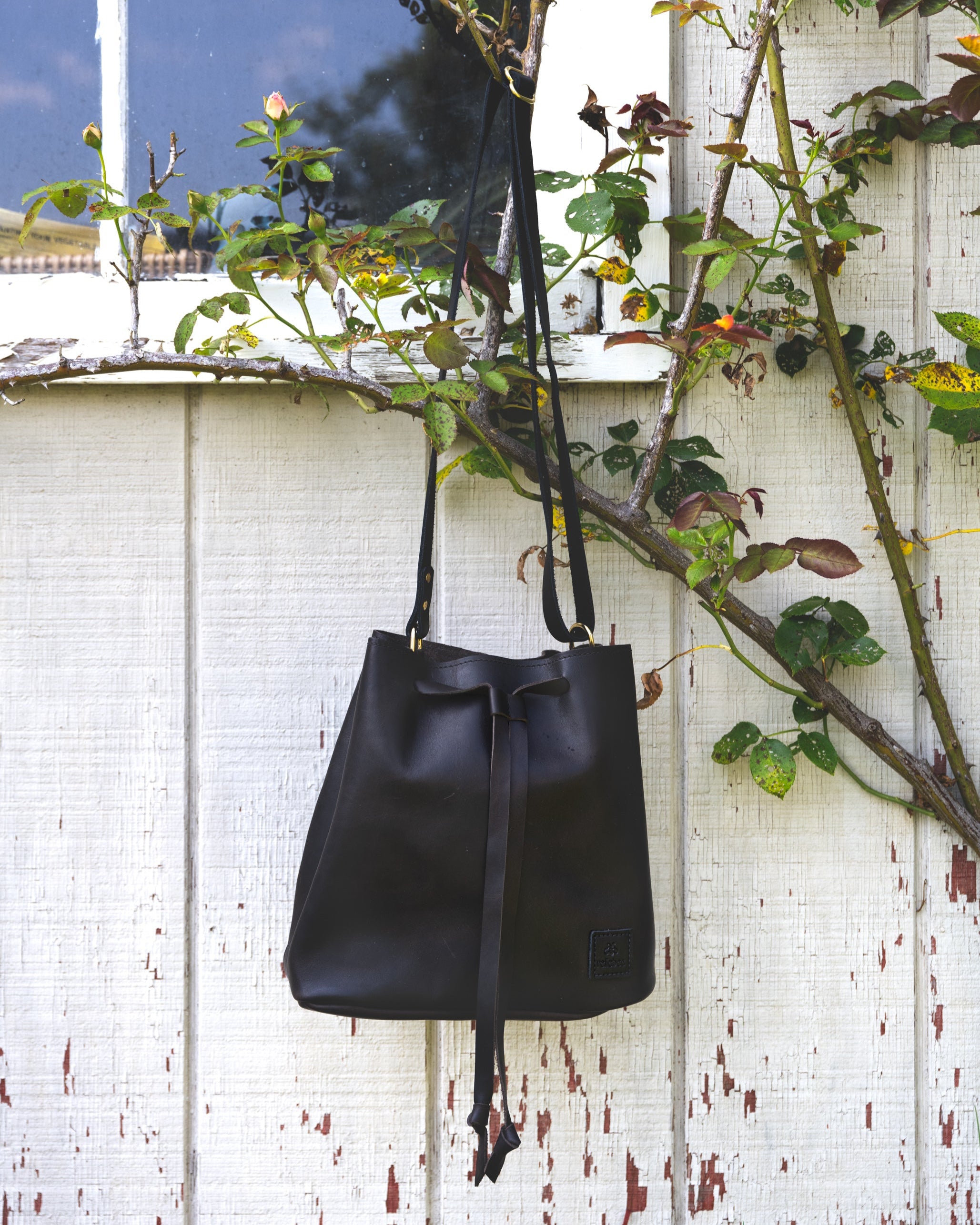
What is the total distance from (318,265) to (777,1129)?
2.59 feet

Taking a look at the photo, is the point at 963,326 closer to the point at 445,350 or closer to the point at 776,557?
the point at 776,557

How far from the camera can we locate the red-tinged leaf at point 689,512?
0.66 meters

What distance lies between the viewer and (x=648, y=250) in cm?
73

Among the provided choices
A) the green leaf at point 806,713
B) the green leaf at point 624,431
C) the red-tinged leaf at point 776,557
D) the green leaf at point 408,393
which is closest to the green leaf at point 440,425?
the green leaf at point 408,393

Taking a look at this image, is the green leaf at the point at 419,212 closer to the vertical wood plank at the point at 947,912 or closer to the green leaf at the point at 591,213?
the green leaf at the point at 591,213

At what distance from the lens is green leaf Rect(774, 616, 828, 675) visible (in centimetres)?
71

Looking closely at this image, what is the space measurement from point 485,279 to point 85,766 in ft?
1.70

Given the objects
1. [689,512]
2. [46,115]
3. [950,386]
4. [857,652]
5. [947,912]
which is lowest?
[947,912]

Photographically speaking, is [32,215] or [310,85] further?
[310,85]

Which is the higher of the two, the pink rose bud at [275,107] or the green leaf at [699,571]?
the pink rose bud at [275,107]

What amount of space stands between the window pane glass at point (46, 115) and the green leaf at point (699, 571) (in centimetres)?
59

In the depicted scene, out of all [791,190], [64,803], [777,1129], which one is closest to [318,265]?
[791,190]

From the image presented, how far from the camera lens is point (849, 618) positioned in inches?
28.2

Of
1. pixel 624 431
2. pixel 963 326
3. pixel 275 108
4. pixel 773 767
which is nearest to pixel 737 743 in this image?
pixel 773 767
